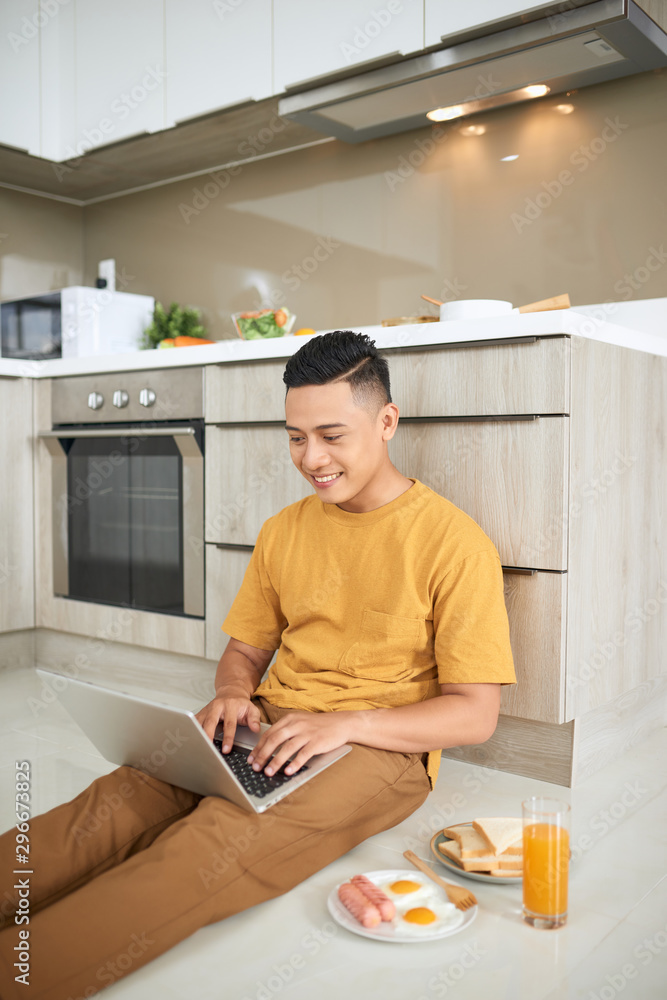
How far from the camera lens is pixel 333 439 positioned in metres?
1.47

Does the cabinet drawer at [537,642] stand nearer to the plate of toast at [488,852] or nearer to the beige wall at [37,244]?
the plate of toast at [488,852]

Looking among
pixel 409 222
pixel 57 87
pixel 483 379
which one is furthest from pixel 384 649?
pixel 57 87

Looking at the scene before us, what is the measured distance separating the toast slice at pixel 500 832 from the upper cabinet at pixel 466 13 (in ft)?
5.42

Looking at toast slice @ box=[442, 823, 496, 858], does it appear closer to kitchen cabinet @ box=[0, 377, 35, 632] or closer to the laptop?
the laptop

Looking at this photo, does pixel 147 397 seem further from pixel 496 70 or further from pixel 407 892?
pixel 407 892

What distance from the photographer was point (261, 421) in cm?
211

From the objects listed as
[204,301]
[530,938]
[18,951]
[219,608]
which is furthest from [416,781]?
[204,301]

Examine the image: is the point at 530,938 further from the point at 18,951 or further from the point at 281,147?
the point at 281,147

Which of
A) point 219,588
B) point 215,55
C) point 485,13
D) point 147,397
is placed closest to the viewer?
point 485,13

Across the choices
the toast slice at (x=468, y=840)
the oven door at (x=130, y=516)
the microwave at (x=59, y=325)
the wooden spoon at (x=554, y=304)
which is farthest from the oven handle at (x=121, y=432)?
the toast slice at (x=468, y=840)

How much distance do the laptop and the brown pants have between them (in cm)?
2

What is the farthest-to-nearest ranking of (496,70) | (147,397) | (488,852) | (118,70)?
(118,70) → (147,397) → (496,70) → (488,852)

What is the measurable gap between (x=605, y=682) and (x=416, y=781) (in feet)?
1.72

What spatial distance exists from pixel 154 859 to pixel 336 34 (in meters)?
2.07
